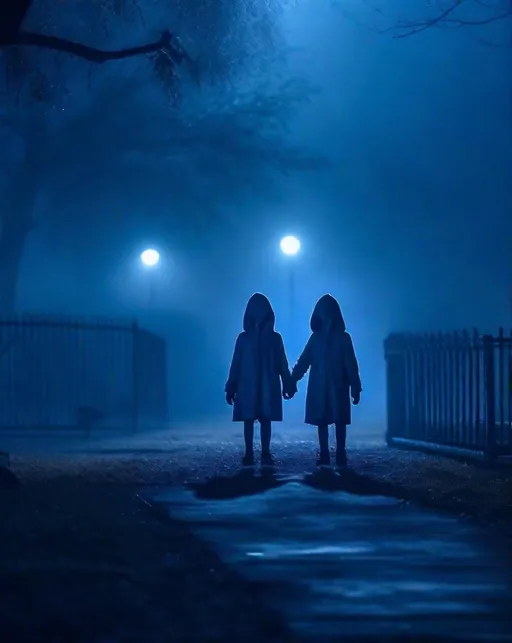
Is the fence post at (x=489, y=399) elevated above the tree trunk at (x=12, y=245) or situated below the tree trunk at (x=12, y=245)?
below

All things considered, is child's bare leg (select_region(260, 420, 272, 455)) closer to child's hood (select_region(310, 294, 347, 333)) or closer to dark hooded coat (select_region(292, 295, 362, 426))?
dark hooded coat (select_region(292, 295, 362, 426))

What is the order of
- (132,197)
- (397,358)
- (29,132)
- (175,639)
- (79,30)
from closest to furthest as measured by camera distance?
(175,639) < (397,358) < (79,30) < (29,132) < (132,197)

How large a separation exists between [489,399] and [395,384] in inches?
133

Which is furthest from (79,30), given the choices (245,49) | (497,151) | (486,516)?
(497,151)

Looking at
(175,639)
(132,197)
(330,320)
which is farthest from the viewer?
(132,197)

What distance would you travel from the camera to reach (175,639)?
5125 mm

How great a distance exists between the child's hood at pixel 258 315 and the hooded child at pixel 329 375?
1.81ft

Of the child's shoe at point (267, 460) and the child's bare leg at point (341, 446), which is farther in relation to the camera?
the child's shoe at point (267, 460)

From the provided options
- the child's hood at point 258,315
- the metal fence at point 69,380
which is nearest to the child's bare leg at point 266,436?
the child's hood at point 258,315

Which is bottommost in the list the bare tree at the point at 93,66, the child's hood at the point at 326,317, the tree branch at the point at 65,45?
the child's hood at the point at 326,317

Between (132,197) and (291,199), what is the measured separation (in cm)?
962

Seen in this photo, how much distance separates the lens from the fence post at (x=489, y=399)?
43.5 ft

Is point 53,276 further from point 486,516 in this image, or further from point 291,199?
point 486,516

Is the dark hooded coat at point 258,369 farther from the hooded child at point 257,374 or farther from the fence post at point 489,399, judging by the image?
the fence post at point 489,399
